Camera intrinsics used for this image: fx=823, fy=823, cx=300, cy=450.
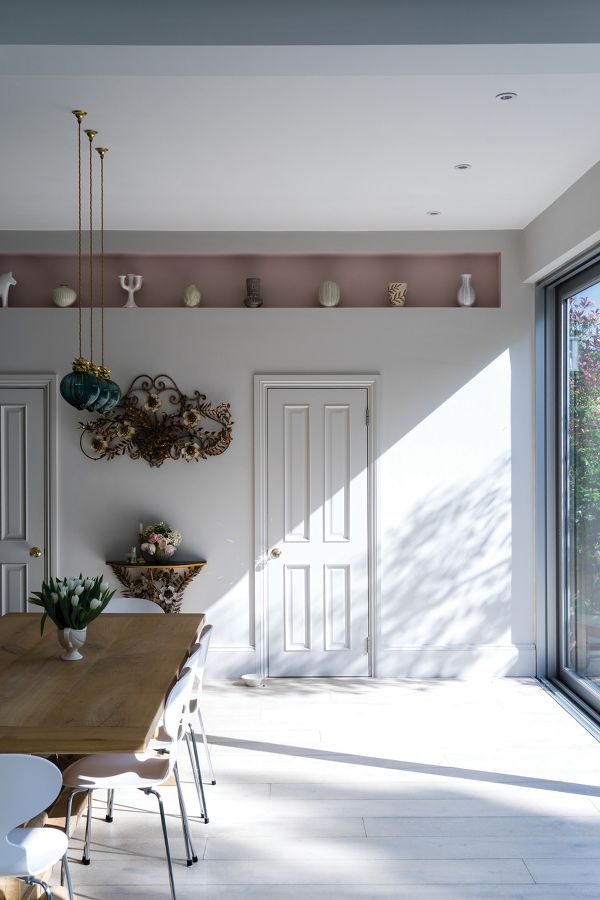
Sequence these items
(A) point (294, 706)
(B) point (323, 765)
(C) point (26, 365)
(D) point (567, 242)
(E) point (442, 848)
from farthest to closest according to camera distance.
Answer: (C) point (26, 365)
(A) point (294, 706)
(D) point (567, 242)
(B) point (323, 765)
(E) point (442, 848)

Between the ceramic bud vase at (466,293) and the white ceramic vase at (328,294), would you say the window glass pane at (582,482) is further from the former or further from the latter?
the white ceramic vase at (328,294)

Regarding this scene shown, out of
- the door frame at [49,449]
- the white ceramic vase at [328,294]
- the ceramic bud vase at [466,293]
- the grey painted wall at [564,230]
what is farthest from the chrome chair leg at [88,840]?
the ceramic bud vase at [466,293]

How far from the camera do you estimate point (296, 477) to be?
5500mm

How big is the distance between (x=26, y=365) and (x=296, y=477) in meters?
1.93

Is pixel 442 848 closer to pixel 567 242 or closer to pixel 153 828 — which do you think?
pixel 153 828

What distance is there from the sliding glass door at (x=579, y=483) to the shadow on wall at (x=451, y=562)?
38cm

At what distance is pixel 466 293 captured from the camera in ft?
18.0

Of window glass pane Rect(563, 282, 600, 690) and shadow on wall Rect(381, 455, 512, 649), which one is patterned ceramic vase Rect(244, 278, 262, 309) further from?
window glass pane Rect(563, 282, 600, 690)

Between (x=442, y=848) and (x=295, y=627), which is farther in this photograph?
(x=295, y=627)

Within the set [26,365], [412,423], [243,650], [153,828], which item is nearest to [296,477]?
[412,423]

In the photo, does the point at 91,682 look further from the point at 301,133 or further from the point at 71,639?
the point at 301,133

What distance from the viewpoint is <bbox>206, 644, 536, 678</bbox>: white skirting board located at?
5469 millimetres

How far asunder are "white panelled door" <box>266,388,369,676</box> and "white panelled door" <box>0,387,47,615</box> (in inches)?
59.7

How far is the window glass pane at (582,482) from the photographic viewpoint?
4.70m
